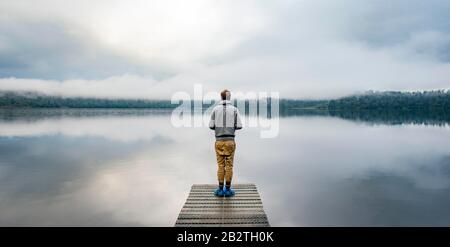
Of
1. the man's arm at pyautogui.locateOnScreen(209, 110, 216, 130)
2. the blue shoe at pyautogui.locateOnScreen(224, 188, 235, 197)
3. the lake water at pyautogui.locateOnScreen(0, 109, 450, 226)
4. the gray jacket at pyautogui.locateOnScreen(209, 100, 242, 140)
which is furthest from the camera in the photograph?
the lake water at pyautogui.locateOnScreen(0, 109, 450, 226)

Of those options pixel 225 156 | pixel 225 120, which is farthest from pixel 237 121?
pixel 225 156

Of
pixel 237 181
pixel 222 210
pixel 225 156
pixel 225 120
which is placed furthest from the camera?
pixel 237 181

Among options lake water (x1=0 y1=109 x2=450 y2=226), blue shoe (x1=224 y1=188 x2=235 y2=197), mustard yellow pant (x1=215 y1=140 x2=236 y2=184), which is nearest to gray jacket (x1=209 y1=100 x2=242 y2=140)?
mustard yellow pant (x1=215 y1=140 x2=236 y2=184)

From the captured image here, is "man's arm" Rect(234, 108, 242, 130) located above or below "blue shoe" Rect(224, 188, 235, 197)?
above

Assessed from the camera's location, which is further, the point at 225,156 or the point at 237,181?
the point at 237,181

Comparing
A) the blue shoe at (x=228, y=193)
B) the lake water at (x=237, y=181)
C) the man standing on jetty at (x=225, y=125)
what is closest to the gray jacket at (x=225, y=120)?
the man standing on jetty at (x=225, y=125)

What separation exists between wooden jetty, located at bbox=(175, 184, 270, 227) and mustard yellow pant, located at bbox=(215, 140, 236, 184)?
0.67m

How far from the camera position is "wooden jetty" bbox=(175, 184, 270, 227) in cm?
764

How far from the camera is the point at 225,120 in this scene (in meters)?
8.77

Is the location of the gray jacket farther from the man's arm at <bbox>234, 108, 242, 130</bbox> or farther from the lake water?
the lake water

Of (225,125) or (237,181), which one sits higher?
(225,125)

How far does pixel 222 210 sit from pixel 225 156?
4.51 ft

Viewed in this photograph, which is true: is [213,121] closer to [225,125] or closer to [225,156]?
[225,125]
